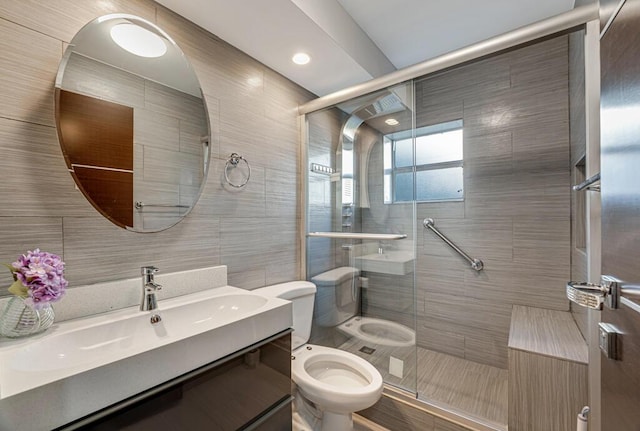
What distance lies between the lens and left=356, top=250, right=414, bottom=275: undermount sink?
183 cm

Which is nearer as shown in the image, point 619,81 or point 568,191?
point 619,81

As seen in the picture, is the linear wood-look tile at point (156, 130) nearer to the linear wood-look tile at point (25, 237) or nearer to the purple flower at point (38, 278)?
the linear wood-look tile at point (25, 237)

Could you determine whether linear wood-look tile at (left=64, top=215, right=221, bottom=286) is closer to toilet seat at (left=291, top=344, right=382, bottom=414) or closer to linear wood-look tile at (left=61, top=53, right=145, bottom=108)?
linear wood-look tile at (left=61, top=53, right=145, bottom=108)

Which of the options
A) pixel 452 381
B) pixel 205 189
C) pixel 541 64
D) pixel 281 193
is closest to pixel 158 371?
pixel 205 189

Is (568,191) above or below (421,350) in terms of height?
above

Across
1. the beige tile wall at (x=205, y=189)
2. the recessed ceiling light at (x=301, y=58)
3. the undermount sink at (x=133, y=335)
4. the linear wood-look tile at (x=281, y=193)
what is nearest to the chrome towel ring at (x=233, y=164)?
the beige tile wall at (x=205, y=189)

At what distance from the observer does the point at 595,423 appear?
94 cm

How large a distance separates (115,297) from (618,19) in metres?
1.72

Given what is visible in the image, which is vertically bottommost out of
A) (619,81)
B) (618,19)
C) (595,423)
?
(595,423)

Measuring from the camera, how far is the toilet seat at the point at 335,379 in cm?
129

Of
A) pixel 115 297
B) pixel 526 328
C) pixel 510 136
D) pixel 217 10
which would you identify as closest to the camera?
pixel 115 297

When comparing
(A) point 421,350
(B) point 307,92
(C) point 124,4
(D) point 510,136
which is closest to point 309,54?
(B) point 307,92

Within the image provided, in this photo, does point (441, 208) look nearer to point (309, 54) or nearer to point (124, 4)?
point (309, 54)

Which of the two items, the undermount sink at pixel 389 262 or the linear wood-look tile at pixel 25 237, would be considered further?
the undermount sink at pixel 389 262
